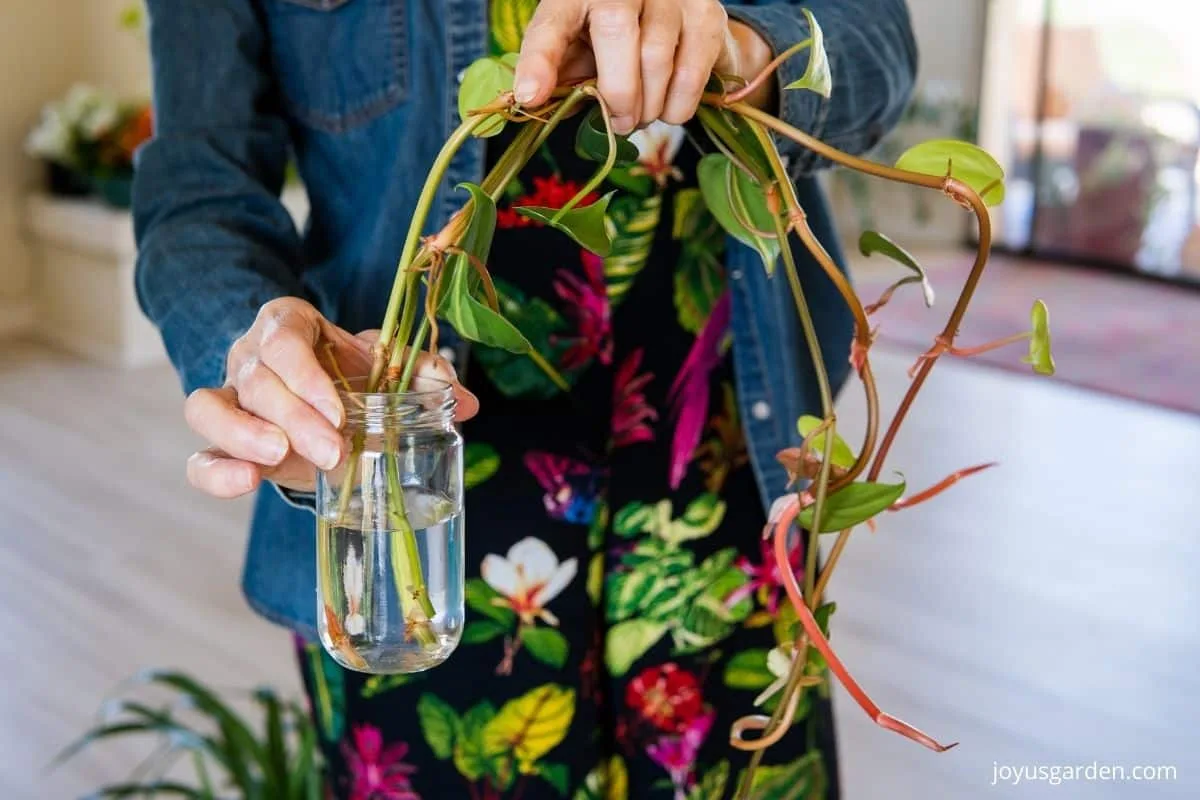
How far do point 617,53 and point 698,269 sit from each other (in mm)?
427

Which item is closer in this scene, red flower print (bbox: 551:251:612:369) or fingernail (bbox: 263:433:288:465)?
fingernail (bbox: 263:433:288:465)

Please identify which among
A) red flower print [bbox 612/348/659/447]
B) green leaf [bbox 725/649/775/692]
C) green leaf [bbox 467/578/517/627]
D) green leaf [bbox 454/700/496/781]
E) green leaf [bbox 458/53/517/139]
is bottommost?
green leaf [bbox 454/700/496/781]

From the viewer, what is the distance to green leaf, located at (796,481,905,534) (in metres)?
0.54

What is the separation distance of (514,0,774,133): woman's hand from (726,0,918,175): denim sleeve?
14 cm

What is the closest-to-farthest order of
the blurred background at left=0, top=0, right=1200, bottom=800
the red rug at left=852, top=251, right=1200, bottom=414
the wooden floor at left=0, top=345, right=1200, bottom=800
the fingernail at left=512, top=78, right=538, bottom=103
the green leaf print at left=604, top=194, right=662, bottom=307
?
1. the fingernail at left=512, top=78, right=538, bottom=103
2. the green leaf print at left=604, top=194, right=662, bottom=307
3. the wooden floor at left=0, top=345, right=1200, bottom=800
4. the blurred background at left=0, top=0, right=1200, bottom=800
5. the red rug at left=852, top=251, right=1200, bottom=414

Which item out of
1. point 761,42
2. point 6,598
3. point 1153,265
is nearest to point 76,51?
point 6,598

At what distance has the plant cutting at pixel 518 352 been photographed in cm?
52

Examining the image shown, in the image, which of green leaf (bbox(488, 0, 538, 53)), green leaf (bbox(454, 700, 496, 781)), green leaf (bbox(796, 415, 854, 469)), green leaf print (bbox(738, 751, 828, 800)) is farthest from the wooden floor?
green leaf (bbox(796, 415, 854, 469))

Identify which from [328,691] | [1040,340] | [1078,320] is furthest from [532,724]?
[1078,320]

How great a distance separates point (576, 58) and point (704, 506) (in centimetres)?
44

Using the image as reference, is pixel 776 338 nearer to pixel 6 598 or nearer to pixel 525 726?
pixel 525 726

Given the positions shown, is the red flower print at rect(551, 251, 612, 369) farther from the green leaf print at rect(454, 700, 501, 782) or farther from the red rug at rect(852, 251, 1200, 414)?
the red rug at rect(852, 251, 1200, 414)

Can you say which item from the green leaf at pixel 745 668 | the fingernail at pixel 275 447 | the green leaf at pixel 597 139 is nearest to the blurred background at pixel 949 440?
the green leaf at pixel 745 668

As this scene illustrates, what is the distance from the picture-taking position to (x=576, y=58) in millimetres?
571
